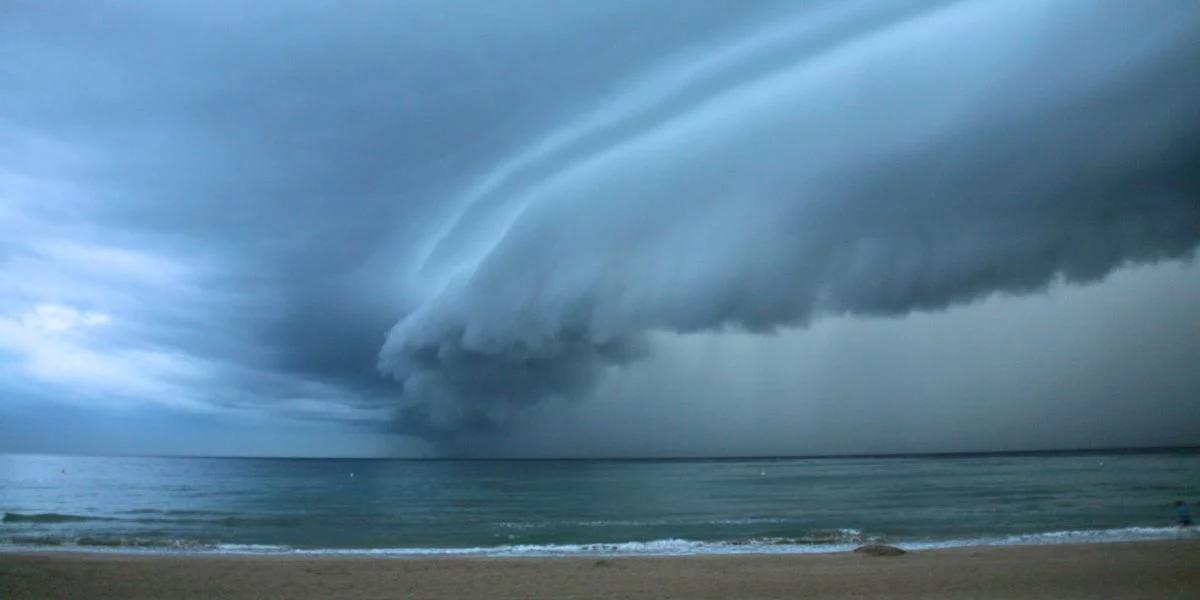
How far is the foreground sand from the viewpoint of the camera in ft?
64.3

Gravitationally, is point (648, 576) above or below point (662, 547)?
above

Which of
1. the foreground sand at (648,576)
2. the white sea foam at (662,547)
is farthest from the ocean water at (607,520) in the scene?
the foreground sand at (648,576)

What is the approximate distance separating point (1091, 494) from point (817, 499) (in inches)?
799

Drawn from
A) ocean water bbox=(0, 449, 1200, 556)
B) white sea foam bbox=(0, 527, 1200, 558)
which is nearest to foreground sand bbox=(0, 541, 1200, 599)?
white sea foam bbox=(0, 527, 1200, 558)

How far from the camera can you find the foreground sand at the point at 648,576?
19594 millimetres

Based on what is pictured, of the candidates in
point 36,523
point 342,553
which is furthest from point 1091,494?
point 36,523

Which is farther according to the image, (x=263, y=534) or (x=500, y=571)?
(x=263, y=534)

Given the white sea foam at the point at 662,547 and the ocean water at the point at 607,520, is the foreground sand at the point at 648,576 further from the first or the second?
the ocean water at the point at 607,520

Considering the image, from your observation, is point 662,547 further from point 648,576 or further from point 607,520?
point 607,520

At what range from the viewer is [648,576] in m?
22.4

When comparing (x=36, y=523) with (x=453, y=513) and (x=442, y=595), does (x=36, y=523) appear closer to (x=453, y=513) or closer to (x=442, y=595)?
(x=453, y=513)

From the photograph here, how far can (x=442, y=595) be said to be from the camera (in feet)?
65.0

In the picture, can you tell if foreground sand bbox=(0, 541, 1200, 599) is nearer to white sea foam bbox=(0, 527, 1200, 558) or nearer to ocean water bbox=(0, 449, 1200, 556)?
white sea foam bbox=(0, 527, 1200, 558)

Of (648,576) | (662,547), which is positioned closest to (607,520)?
(662,547)
